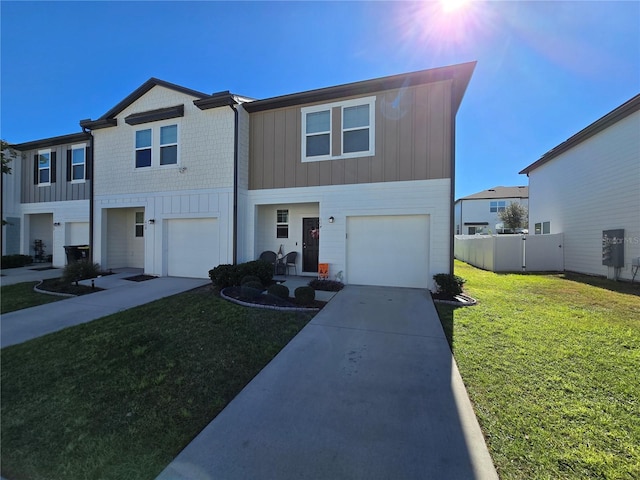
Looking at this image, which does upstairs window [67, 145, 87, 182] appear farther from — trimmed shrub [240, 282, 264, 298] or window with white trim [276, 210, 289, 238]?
trimmed shrub [240, 282, 264, 298]

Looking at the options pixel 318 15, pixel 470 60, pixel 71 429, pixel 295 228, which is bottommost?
pixel 71 429

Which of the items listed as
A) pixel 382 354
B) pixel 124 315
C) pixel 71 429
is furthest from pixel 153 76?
pixel 382 354

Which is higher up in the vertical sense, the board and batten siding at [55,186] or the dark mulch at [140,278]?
the board and batten siding at [55,186]

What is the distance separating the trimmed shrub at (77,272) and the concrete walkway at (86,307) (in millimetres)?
441

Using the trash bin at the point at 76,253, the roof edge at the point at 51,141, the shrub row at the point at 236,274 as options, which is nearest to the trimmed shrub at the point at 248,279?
the shrub row at the point at 236,274

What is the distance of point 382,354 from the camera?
381cm

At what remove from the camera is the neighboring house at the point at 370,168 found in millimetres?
7457

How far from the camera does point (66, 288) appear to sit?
7641 millimetres

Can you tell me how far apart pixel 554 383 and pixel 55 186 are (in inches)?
700

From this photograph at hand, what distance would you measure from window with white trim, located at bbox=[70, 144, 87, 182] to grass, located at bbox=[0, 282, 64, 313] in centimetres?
560

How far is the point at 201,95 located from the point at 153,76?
2.21m

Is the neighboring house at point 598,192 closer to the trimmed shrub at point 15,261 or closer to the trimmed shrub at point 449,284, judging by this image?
the trimmed shrub at point 449,284

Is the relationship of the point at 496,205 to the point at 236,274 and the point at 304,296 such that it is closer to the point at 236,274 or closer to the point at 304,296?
the point at 304,296

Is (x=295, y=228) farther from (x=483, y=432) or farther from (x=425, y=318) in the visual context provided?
(x=483, y=432)
